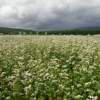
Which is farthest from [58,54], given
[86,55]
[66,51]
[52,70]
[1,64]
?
[52,70]

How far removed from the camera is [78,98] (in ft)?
28.7

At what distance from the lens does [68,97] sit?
915 centimetres

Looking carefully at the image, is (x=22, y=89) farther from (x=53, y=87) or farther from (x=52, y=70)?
(x=52, y=70)

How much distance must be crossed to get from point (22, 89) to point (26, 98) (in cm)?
66

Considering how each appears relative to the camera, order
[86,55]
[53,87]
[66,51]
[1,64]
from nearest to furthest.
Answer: [53,87]
[1,64]
[86,55]
[66,51]

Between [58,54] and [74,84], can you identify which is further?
[58,54]

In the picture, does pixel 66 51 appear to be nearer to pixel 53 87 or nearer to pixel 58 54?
pixel 58 54

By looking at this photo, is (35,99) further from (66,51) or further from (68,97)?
(66,51)

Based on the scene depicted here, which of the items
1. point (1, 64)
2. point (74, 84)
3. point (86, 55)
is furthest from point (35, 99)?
point (86, 55)

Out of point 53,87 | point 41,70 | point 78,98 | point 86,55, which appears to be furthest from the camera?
point 86,55

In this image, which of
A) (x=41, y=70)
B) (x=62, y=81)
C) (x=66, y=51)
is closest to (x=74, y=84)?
(x=62, y=81)

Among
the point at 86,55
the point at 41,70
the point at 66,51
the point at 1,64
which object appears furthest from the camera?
the point at 66,51

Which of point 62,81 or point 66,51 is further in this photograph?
point 66,51

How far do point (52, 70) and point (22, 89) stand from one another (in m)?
1.59
